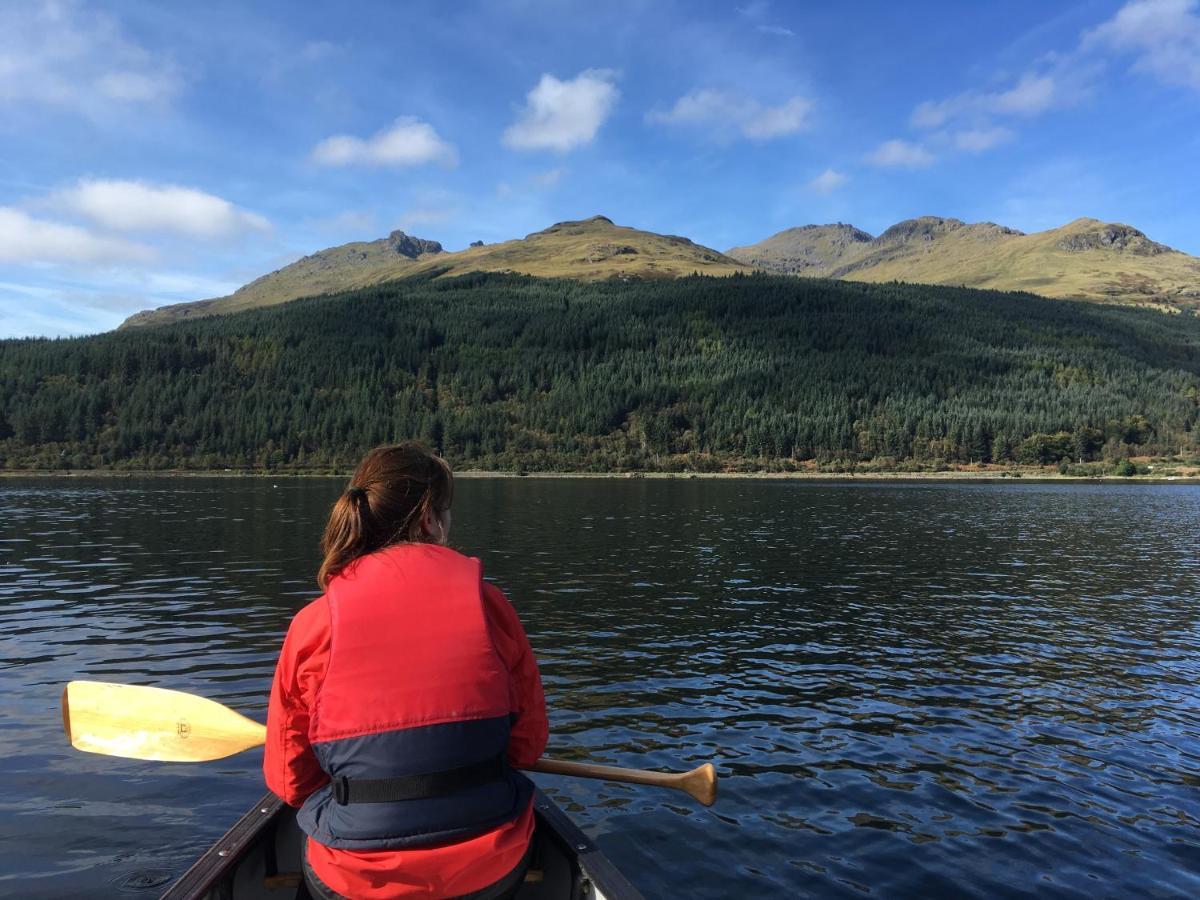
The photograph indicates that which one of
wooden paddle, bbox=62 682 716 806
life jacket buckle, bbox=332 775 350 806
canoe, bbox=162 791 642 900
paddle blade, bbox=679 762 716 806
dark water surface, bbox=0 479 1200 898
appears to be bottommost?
dark water surface, bbox=0 479 1200 898

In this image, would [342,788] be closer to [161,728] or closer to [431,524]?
[431,524]

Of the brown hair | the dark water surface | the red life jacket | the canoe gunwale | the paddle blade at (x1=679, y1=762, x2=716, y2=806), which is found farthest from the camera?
the dark water surface

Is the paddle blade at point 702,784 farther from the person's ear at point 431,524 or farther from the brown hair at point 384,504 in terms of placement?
the brown hair at point 384,504

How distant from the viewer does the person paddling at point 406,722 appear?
485cm

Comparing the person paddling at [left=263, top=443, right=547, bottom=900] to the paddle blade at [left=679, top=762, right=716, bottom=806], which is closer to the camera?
the person paddling at [left=263, top=443, right=547, bottom=900]

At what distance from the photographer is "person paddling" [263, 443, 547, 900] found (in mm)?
4848

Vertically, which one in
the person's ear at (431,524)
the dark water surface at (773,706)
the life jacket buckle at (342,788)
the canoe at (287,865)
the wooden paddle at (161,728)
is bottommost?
the dark water surface at (773,706)

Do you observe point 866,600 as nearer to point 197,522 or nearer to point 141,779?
point 141,779

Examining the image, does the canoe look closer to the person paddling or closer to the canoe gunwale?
the canoe gunwale

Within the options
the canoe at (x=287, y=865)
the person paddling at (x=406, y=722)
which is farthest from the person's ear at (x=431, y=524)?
the canoe at (x=287, y=865)

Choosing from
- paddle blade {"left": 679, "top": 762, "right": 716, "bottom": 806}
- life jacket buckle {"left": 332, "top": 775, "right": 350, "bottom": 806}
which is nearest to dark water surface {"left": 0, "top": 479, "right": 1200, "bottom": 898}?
paddle blade {"left": 679, "top": 762, "right": 716, "bottom": 806}

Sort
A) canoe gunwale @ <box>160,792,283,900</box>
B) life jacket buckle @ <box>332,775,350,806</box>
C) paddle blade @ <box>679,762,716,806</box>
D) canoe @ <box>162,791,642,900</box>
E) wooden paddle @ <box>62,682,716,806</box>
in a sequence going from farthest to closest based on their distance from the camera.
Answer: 1. paddle blade @ <box>679,762,716,806</box>
2. wooden paddle @ <box>62,682,716,806</box>
3. canoe @ <box>162,791,642,900</box>
4. canoe gunwale @ <box>160,792,283,900</box>
5. life jacket buckle @ <box>332,775,350,806</box>

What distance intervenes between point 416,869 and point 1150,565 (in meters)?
50.3

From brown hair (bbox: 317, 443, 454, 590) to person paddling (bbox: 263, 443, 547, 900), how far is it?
0.10 m
